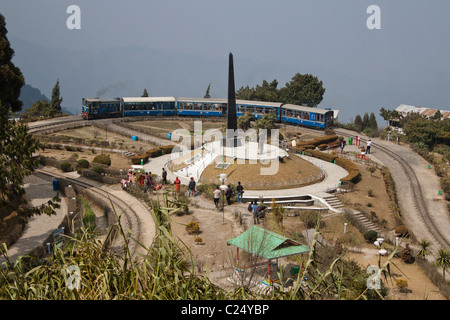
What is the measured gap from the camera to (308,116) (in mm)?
63281

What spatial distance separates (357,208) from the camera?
1278 inches

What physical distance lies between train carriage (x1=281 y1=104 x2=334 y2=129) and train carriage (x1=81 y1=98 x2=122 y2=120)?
922 inches

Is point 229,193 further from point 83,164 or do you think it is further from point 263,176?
point 83,164

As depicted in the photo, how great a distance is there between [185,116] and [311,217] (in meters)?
43.9

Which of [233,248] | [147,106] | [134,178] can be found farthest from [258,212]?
[147,106]

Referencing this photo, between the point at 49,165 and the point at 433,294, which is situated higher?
the point at 49,165

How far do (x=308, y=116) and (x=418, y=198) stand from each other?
88.2 ft

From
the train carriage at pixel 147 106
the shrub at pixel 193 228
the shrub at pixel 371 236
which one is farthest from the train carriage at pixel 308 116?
the shrub at pixel 193 228

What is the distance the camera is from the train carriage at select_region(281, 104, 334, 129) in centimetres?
6200

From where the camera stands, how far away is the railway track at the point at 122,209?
24.9 meters
